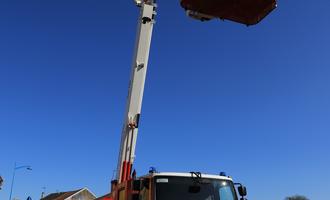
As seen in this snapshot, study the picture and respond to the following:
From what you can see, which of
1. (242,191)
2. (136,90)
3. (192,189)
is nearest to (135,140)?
(136,90)

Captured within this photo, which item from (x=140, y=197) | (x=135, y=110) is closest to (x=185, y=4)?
(x=135, y=110)

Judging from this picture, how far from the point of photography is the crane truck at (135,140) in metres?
8.47

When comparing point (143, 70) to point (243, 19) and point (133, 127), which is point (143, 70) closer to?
point (133, 127)

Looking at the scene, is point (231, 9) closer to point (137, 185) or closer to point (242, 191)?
point (242, 191)

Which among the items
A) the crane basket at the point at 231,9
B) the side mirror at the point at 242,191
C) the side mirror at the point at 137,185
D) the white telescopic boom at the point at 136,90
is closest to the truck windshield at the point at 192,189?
the side mirror at the point at 242,191

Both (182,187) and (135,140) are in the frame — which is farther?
(135,140)

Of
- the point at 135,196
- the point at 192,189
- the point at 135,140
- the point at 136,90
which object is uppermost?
the point at 136,90

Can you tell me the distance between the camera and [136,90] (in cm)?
1159

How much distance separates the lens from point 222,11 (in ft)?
35.3

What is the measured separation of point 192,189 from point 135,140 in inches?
115

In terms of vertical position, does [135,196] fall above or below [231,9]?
below

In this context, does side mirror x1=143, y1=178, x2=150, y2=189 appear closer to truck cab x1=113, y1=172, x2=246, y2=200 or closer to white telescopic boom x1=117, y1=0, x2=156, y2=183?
truck cab x1=113, y1=172, x2=246, y2=200

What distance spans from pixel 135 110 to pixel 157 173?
3.15 metres

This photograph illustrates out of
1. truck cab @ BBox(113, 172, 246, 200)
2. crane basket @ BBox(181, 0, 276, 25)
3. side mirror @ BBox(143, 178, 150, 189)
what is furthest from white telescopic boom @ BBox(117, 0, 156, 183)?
side mirror @ BBox(143, 178, 150, 189)
